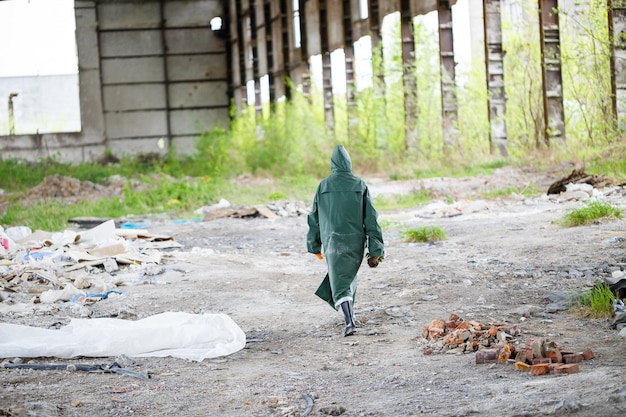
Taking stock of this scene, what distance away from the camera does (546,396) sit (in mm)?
4254

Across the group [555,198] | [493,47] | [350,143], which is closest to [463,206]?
[555,198]

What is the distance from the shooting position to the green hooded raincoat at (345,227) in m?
6.55

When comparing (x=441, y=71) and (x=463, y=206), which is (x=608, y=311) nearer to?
(x=463, y=206)

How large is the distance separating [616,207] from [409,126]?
32.7 ft

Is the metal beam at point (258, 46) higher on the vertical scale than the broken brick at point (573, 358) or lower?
higher

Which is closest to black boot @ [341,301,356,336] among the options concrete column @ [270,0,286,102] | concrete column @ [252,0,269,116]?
concrete column @ [270,0,286,102]

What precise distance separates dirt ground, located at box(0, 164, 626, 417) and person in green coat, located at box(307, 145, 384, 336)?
0.41m

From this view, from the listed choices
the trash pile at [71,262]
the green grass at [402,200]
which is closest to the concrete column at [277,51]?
the green grass at [402,200]

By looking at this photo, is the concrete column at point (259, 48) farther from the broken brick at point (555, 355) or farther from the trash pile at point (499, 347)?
the broken brick at point (555, 355)

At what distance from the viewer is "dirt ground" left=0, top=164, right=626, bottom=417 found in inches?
185

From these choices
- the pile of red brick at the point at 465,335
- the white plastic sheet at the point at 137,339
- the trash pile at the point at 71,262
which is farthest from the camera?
the trash pile at the point at 71,262

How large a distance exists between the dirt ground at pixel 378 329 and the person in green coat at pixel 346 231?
408 mm

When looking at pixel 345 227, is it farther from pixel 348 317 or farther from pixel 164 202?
pixel 164 202

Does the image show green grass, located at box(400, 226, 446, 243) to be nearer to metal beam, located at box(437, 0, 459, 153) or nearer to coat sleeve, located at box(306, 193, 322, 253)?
coat sleeve, located at box(306, 193, 322, 253)
